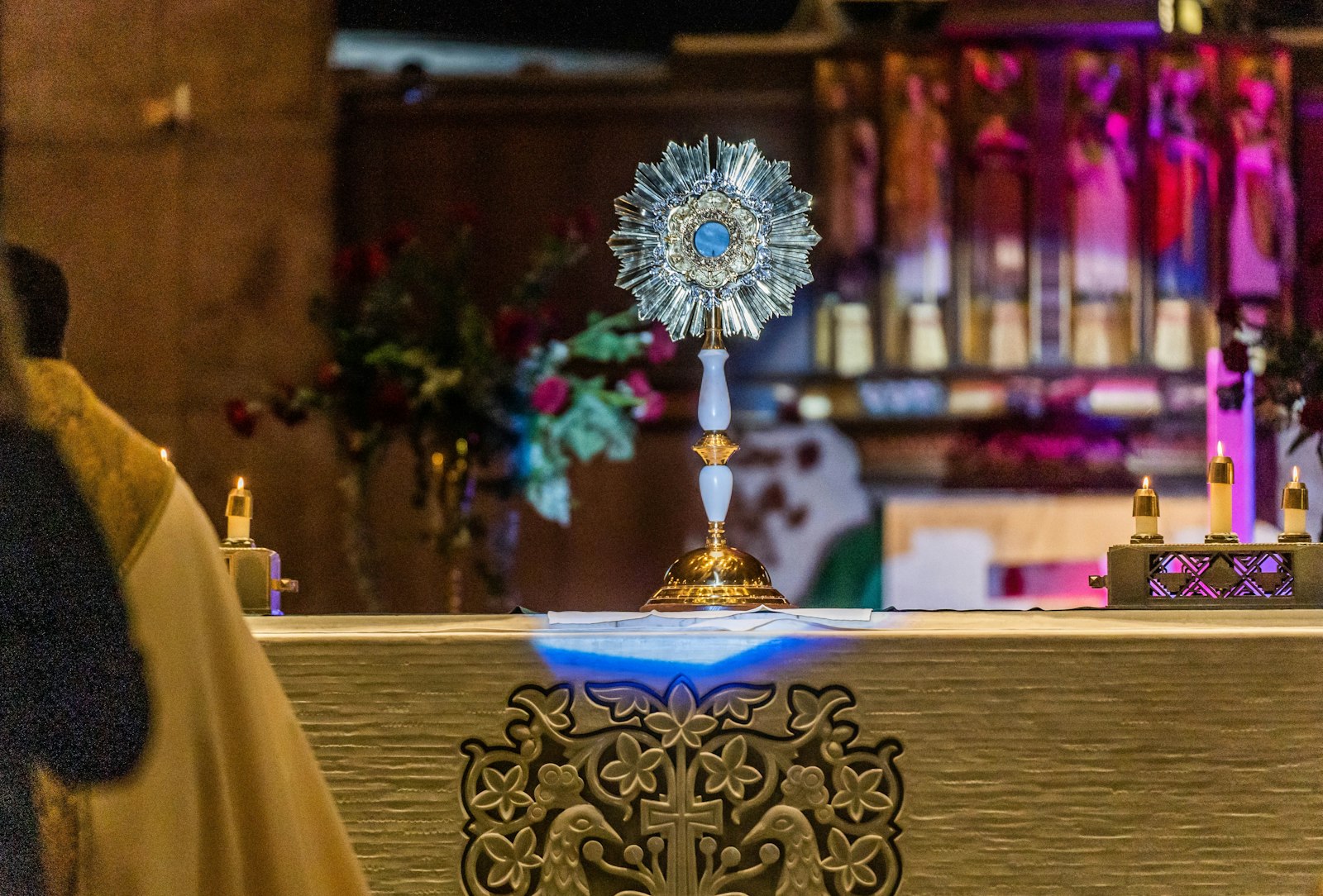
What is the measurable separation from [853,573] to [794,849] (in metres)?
2.70

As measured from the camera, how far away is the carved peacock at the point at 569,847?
1366 millimetres

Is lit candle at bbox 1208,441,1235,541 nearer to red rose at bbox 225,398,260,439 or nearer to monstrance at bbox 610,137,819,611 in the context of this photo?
monstrance at bbox 610,137,819,611

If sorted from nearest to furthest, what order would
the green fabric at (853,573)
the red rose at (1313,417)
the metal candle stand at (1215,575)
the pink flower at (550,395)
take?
the metal candle stand at (1215,575)
the red rose at (1313,417)
the pink flower at (550,395)
the green fabric at (853,573)

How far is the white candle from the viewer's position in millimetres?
1796

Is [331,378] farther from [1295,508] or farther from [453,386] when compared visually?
[1295,508]

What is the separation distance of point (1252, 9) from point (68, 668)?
4.02 m

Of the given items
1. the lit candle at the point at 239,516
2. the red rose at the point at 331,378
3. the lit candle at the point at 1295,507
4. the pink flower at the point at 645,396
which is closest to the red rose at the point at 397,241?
the red rose at the point at 331,378

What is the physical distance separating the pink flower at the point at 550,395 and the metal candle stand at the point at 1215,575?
4.41ft

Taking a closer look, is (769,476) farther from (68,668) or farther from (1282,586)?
(68,668)

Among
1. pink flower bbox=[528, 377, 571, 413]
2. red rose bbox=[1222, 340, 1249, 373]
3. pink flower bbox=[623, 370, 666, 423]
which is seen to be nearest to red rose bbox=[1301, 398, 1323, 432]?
red rose bbox=[1222, 340, 1249, 373]

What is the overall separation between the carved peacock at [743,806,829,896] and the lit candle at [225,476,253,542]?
78 cm

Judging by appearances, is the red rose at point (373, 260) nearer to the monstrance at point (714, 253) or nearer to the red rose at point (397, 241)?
the red rose at point (397, 241)

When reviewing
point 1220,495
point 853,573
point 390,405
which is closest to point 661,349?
point 390,405

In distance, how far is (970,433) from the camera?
4.02 m
